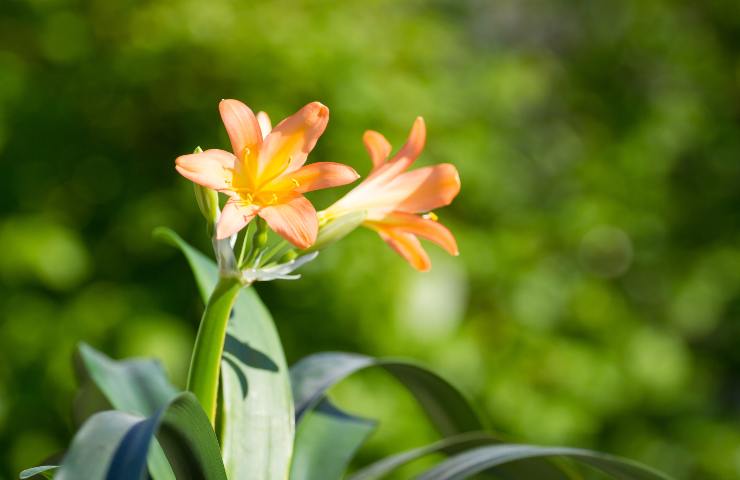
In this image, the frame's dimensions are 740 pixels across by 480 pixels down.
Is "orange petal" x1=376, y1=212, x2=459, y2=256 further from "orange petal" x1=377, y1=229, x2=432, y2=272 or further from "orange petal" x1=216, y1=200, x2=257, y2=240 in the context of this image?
"orange petal" x1=216, y1=200, x2=257, y2=240

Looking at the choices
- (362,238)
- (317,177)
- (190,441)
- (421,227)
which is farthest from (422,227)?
(362,238)

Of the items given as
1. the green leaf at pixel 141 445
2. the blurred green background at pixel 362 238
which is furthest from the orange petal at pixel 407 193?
the blurred green background at pixel 362 238

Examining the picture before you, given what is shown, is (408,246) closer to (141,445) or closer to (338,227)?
(338,227)

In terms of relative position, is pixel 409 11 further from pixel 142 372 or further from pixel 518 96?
pixel 142 372

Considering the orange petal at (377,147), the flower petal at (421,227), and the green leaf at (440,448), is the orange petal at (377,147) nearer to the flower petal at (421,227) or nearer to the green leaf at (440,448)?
Result: the flower petal at (421,227)

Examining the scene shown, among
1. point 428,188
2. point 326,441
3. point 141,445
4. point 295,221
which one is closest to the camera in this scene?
point 141,445

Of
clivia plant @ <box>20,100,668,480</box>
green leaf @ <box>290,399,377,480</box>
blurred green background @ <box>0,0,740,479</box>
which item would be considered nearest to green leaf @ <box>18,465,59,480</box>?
clivia plant @ <box>20,100,668,480</box>

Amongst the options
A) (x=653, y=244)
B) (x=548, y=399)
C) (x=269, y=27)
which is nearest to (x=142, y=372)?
(x=269, y=27)
